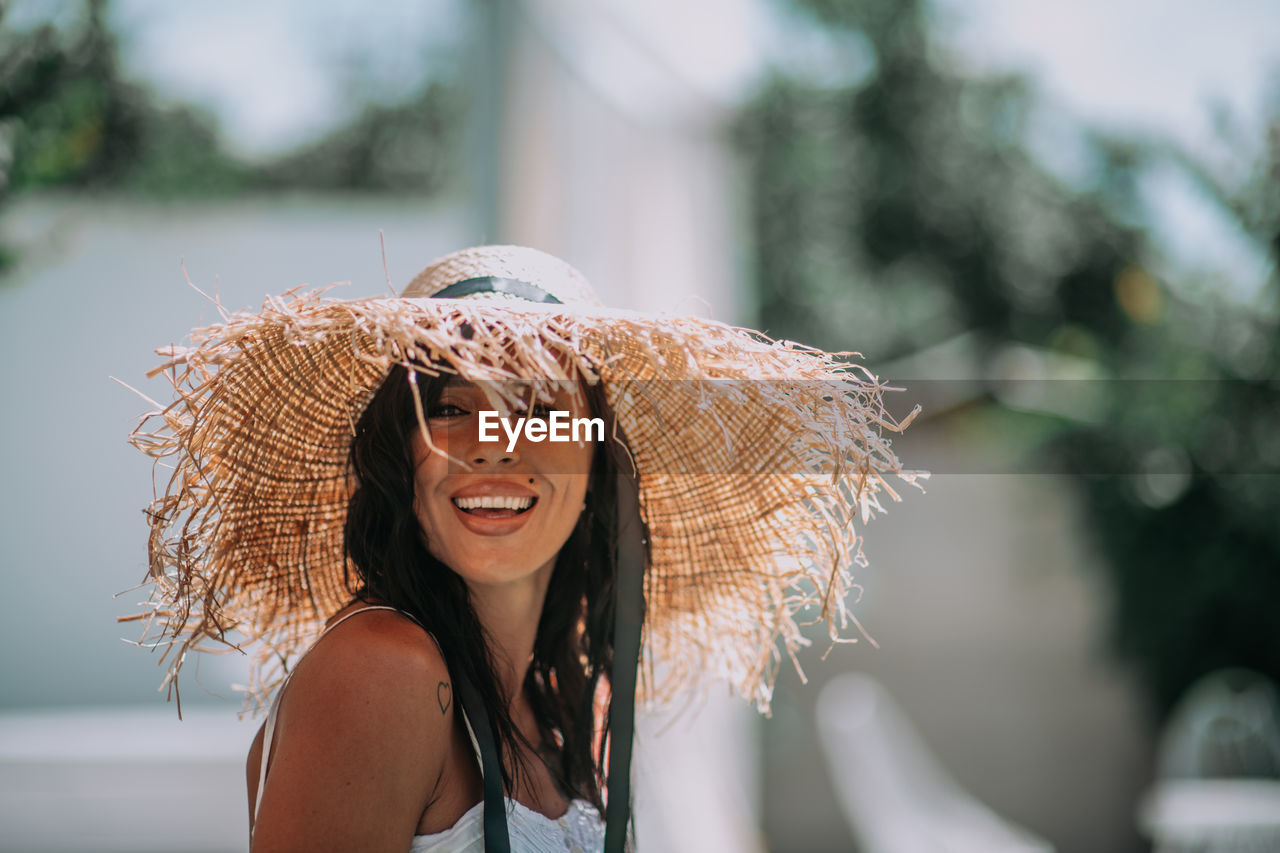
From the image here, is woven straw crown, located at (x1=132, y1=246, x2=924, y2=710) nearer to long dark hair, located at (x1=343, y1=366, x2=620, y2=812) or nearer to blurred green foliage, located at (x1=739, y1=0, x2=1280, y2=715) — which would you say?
long dark hair, located at (x1=343, y1=366, x2=620, y2=812)

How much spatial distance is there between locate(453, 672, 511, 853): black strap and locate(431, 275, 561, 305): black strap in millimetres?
489

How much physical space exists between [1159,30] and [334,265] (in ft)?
20.6

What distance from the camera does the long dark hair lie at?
1.45 meters

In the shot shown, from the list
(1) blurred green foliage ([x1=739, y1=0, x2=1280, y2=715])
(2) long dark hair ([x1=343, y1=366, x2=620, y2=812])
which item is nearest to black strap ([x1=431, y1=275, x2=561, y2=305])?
(2) long dark hair ([x1=343, y1=366, x2=620, y2=812])

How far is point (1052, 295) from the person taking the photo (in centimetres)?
1180

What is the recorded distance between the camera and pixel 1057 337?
10.2 m

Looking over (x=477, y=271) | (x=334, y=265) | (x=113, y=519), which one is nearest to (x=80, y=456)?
(x=113, y=519)

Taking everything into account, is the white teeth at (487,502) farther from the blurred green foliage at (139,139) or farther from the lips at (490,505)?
the blurred green foliage at (139,139)

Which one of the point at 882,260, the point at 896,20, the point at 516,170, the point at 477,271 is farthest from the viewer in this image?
the point at 896,20

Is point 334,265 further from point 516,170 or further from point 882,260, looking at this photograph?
point 882,260

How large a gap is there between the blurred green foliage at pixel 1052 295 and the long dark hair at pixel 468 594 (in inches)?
199

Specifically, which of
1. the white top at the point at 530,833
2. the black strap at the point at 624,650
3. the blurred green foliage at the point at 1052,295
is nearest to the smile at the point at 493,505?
the black strap at the point at 624,650

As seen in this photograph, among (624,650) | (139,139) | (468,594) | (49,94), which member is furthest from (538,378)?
(139,139)

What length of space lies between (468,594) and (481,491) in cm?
17
